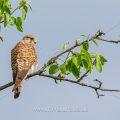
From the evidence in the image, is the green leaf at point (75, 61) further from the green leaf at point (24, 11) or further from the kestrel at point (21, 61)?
the green leaf at point (24, 11)

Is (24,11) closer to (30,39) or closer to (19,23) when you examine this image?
(19,23)

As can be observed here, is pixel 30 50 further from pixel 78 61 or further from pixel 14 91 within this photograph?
pixel 78 61

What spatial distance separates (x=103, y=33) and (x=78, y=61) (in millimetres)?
508

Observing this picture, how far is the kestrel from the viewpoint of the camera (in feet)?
22.4

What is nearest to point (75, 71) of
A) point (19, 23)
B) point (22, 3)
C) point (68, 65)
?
point (68, 65)

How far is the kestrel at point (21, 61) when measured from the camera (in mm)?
6822

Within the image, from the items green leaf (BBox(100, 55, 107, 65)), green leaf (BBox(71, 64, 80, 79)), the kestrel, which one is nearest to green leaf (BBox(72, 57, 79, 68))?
green leaf (BBox(71, 64, 80, 79))

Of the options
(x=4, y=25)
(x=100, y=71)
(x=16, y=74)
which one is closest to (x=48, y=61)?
(x=100, y=71)

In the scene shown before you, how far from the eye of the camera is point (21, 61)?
779 cm

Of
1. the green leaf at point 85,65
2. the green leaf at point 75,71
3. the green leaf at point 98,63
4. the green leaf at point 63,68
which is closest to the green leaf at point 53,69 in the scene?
the green leaf at point 63,68

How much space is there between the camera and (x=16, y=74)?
7.27m

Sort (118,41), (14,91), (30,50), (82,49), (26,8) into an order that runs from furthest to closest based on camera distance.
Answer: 1. (30,50)
2. (26,8)
3. (14,91)
4. (82,49)
5. (118,41)

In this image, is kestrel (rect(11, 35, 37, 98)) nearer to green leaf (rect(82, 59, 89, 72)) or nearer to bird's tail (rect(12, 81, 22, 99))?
bird's tail (rect(12, 81, 22, 99))

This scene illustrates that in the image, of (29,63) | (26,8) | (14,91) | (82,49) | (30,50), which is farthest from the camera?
(30,50)
